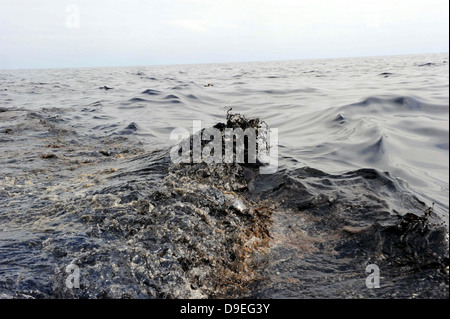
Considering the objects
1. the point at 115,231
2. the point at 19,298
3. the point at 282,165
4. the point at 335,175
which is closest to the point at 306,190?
the point at 335,175

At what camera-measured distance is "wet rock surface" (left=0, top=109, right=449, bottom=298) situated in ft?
8.15

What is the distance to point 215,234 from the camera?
3.17 metres

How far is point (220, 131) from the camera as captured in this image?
515 cm

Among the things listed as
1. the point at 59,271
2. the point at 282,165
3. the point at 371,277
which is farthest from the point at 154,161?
the point at 371,277

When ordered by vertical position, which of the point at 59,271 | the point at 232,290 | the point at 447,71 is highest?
the point at 447,71

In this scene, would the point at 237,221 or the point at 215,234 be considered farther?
the point at 237,221

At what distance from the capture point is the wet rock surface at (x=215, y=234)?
248 cm

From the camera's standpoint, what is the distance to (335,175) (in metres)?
4.59

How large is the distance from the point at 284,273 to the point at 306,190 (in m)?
1.60

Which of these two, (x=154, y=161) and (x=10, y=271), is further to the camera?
(x=154, y=161)

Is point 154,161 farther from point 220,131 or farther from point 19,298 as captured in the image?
point 19,298

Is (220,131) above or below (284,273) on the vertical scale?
above
